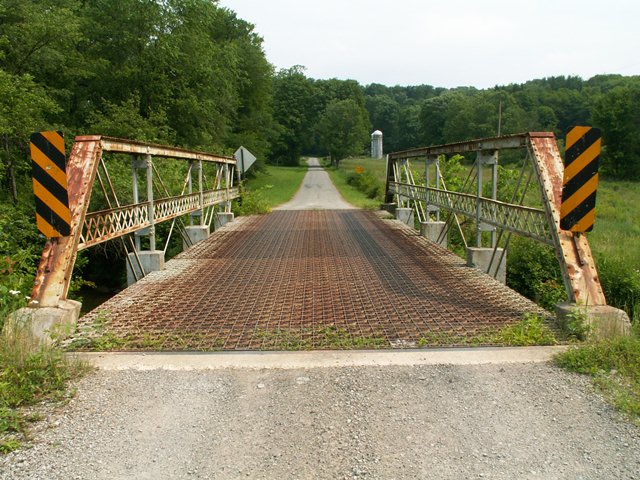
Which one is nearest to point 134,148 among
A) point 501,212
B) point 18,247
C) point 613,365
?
point 18,247

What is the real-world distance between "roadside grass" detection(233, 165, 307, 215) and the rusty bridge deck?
9.30m

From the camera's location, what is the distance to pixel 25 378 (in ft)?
12.2

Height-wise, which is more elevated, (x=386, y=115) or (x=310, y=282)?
(x=386, y=115)

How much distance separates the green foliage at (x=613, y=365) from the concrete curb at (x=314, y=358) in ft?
0.74

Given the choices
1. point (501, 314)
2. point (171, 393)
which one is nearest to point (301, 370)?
point (171, 393)

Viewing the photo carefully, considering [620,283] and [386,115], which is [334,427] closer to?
[620,283]

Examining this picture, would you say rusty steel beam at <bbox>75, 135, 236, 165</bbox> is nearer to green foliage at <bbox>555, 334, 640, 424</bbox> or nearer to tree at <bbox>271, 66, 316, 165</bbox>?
green foliage at <bbox>555, 334, 640, 424</bbox>

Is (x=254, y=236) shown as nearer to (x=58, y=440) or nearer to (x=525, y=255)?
(x=525, y=255)

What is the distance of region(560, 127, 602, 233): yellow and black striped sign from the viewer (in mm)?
5395

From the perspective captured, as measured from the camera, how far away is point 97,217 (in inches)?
264

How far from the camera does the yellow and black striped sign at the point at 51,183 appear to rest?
210 inches

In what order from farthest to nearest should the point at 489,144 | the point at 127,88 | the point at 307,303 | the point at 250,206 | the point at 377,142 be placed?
the point at 377,142
the point at 127,88
the point at 250,206
the point at 489,144
the point at 307,303

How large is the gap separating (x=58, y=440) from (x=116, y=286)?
12495 mm

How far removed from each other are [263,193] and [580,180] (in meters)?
27.4
